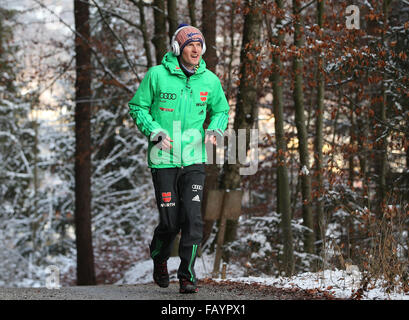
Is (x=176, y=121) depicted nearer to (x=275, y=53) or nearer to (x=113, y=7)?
(x=275, y=53)

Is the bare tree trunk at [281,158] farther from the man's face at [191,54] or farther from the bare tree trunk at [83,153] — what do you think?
the bare tree trunk at [83,153]

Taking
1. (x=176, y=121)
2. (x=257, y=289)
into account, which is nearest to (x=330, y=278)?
(x=257, y=289)

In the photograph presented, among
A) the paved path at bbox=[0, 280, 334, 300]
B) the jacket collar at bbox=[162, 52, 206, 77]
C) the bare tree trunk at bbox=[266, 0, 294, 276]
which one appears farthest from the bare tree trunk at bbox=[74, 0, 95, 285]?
the jacket collar at bbox=[162, 52, 206, 77]

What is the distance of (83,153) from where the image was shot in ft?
60.3

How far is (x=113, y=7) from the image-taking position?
1789 cm

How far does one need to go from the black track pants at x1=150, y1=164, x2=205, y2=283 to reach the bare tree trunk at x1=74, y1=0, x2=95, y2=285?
11852 mm

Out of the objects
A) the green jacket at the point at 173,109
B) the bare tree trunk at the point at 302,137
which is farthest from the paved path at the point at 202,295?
the bare tree trunk at the point at 302,137

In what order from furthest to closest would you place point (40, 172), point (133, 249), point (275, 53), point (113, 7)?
point (40, 172), point (133, 249), point (113, 7), point (275, 53)

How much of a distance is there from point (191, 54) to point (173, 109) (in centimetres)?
54

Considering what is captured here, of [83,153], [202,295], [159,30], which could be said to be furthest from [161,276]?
[83,153]

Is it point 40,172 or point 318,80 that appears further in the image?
point 40,172

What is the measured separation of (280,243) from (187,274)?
5897 millimetres

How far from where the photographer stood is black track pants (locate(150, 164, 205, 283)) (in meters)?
6.36

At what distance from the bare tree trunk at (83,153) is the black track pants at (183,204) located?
11.9 meters
